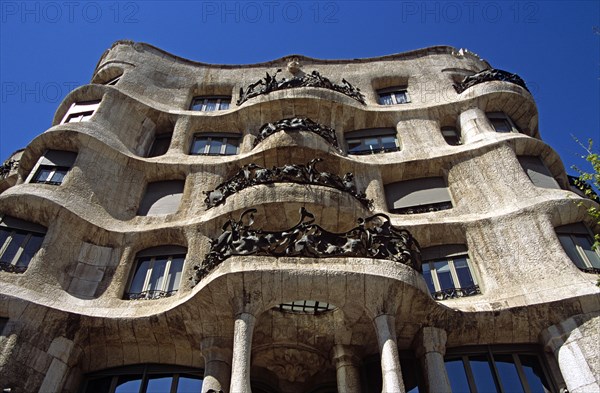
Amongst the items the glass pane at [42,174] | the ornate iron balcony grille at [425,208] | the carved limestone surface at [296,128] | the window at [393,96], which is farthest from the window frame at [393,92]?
the glass pane at [42,174]

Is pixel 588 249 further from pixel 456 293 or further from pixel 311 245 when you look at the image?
pixel 311 245

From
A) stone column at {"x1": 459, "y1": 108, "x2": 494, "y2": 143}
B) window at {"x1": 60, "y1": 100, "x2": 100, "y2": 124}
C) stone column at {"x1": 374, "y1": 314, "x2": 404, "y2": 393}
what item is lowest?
stone column at {"x1": 374, "y1": 314, "x2": 404, "y2": 393}

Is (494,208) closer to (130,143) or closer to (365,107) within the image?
(365,107)

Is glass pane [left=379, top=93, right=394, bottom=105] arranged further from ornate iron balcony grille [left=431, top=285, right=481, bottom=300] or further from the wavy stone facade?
ornate iron balcony grille [left=431, top=285, right=481, bottom=300]

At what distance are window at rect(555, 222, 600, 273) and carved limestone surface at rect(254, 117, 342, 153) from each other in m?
6.99

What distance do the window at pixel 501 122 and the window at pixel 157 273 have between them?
36.8ft

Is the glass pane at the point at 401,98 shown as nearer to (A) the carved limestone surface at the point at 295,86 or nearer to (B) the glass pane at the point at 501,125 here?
(A) the carved limestone surface at the point at 295,86

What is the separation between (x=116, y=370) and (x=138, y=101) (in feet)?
32.7

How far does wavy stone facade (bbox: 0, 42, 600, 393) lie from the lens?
10461 millimetres

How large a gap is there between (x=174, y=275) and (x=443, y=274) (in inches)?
274

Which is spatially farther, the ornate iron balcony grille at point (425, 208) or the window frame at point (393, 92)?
the window frame at point (393, 92)

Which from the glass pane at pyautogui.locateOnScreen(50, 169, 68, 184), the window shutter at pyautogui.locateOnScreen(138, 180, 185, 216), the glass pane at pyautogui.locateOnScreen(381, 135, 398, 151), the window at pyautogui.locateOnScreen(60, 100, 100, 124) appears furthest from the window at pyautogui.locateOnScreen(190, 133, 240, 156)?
the glass pane at pyautogui.locateOnScreen(381, 135, 398, 151)

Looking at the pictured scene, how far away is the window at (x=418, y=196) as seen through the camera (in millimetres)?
15070

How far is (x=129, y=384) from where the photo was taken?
11.4 metres
